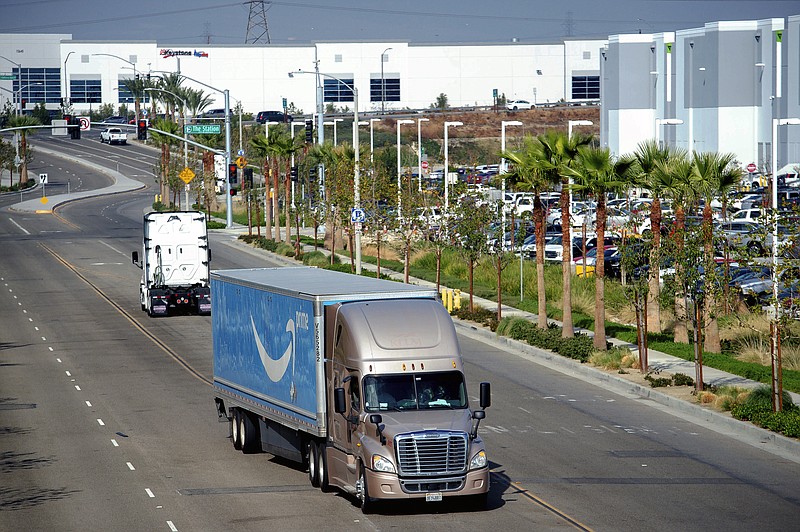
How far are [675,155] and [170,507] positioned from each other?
1911 cm

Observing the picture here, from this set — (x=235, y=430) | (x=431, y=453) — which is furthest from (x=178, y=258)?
(x=431, y=453)

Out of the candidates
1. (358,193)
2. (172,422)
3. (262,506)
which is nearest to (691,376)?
(172,422)

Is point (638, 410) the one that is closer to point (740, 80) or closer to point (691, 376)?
point (691, 376)

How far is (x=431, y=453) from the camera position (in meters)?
17.3

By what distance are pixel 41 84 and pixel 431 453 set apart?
16518cm

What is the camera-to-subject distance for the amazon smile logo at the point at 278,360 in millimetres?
20047

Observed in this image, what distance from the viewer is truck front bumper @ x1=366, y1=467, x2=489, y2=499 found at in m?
17.2

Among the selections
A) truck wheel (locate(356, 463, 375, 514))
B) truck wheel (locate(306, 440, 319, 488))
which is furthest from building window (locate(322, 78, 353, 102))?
truck wheel (locate(356, 463, 375, 514))

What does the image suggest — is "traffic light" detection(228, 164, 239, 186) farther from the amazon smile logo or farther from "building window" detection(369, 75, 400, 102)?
"building window" detection(369, 75, 400, 102)

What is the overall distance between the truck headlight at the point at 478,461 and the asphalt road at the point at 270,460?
2.47 feet

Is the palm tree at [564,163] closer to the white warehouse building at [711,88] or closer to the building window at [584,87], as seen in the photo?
the white warehouse building at [711,88]

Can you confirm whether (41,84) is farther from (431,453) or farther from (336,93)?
(431,453)

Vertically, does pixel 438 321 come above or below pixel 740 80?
below

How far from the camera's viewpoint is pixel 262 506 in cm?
1833
